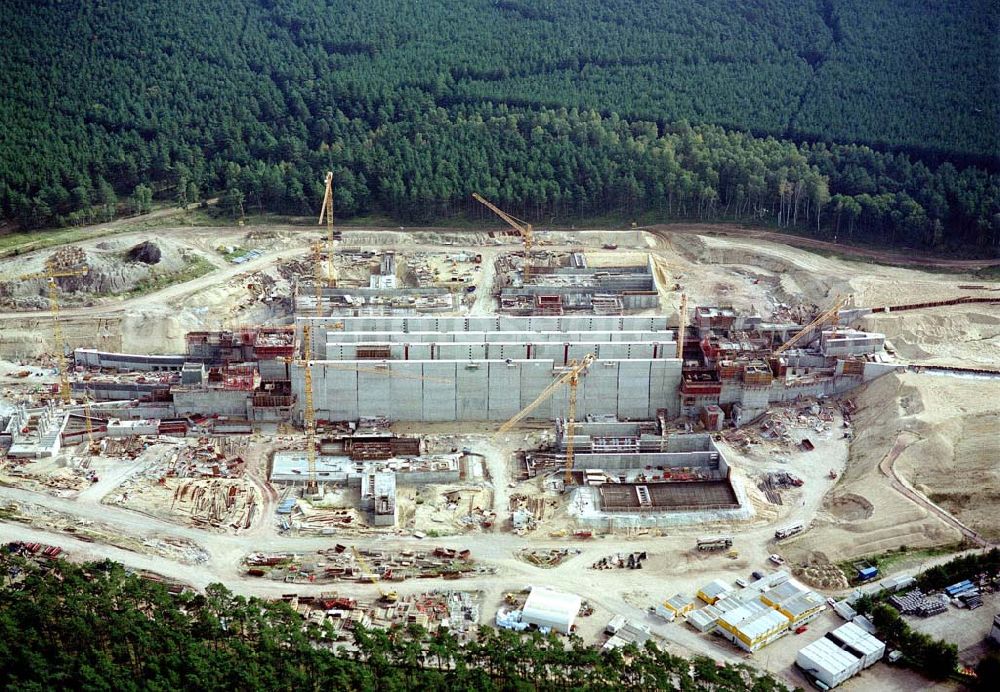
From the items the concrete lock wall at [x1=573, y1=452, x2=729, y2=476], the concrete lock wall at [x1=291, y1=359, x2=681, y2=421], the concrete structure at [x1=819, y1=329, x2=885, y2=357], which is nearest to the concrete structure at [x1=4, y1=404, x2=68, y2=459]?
the concrete lock wall at [x1=291, y1=359, x2=681, y2=421]

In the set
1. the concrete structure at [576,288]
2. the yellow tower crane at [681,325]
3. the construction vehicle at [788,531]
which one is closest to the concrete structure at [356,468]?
the yellow tower crane at [681,325]

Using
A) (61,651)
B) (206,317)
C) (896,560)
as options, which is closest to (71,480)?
(61,651)

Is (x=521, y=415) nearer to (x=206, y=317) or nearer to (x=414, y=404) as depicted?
(x=414, y=404)

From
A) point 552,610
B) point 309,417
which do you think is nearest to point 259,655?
point 552,610

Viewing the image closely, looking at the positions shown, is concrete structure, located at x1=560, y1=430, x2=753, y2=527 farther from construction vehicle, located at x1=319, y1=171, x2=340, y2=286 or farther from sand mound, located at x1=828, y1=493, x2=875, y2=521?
construction vehicle, located at x1=319, y1=171, x2=340, y2=286

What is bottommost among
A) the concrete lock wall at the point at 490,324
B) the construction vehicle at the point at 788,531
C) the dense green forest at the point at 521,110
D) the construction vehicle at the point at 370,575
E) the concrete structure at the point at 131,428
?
the construction vehicle at the point at 370,575

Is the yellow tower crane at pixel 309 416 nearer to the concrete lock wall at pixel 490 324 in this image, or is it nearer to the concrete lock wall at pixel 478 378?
the concrete lock wall at pixel 478 378

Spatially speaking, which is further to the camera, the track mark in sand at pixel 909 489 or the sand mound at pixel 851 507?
the sand mound at pixel 851 507
